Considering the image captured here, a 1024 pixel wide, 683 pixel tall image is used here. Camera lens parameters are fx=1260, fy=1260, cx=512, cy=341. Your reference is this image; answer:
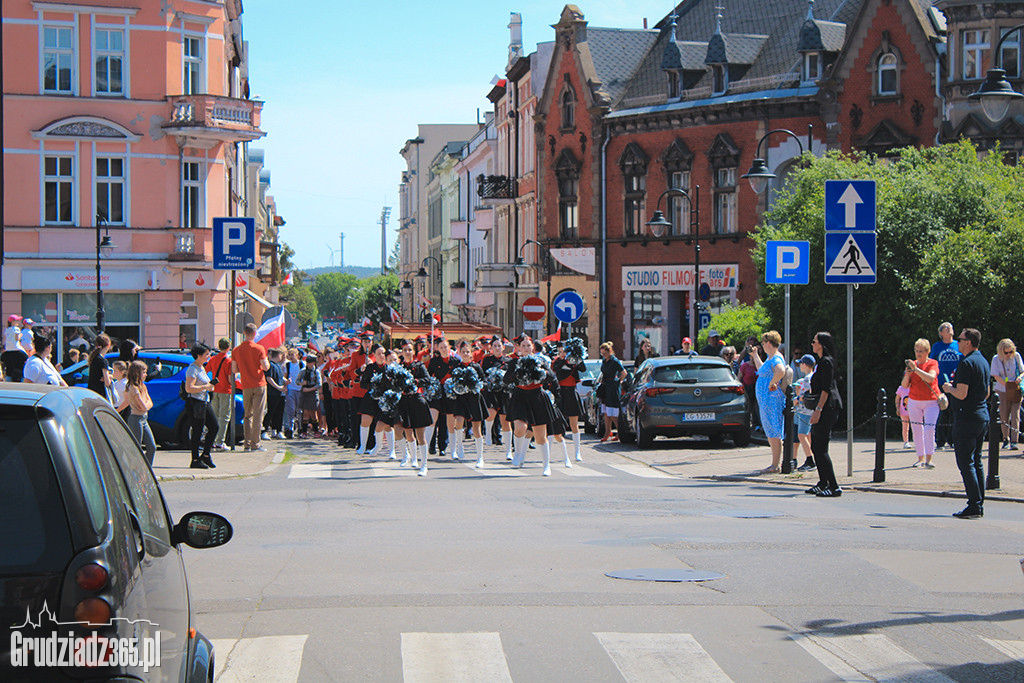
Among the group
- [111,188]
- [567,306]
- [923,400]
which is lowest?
[923,400]

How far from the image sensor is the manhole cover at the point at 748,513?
40.8 ft

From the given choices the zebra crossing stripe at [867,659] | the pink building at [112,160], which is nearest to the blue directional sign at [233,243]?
the zebra crossing stripe at [867,659]

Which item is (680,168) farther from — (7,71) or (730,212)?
(7,71)

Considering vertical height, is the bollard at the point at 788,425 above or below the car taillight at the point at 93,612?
below

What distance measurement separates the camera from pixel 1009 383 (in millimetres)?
19453

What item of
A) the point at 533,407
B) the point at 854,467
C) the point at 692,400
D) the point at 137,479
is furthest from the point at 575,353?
the point at 137,479

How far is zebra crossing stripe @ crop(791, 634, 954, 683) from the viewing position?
6.28 metres

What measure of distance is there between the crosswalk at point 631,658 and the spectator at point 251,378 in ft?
45.9

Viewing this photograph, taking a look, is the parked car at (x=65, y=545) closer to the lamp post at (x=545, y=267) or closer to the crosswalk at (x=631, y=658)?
the crosswalk at (x=631, y=658)

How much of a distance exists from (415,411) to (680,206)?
31.5m

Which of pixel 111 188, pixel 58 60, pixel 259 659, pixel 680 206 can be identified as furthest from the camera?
pixel 680 206

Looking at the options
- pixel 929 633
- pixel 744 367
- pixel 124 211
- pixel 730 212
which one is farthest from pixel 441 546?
pixel 730 212

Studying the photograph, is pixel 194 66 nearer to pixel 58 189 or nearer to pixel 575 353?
pixel 58 189

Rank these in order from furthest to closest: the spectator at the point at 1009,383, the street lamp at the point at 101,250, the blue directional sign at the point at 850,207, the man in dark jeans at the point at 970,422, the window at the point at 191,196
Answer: the window at the point at 191,196, the street lamp at the point at 101,250, the spectator at the point at 1009,383, the blue directional sign at the point at 850,207, the man in dark jeans at the point at 970,422
